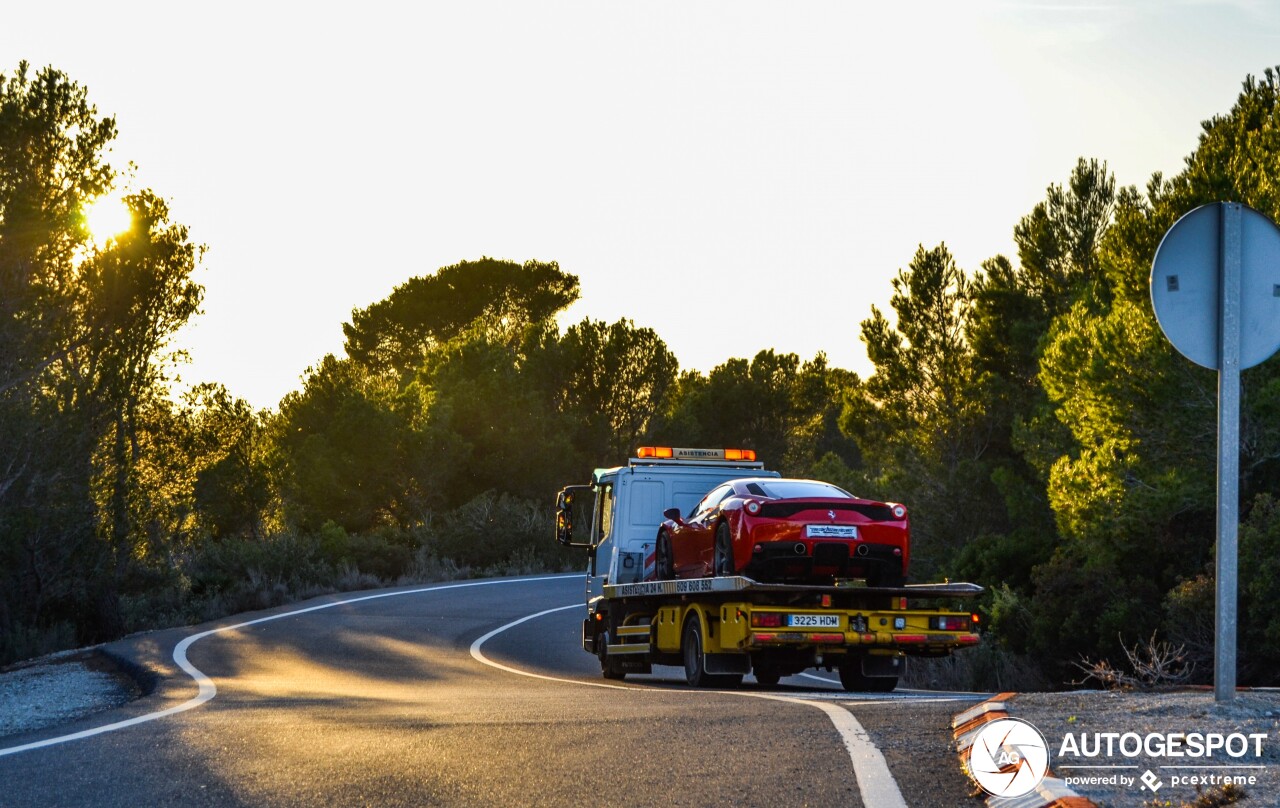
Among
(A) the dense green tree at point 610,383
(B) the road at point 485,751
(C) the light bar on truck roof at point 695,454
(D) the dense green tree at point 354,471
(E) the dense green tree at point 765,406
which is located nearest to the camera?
(B) the road at point 485,751

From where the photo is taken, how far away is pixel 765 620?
13.8 meters

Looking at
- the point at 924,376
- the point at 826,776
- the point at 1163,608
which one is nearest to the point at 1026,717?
the point at 826,776

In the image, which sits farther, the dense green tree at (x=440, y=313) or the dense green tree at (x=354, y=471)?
the dense green tree at (x=440, y=313)

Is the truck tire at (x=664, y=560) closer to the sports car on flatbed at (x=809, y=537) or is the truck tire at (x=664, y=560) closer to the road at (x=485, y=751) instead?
the sports car on flatbed at (x=809, y=537)

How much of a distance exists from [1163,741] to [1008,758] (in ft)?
2.84

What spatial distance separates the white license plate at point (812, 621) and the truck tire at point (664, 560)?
9.18 feet

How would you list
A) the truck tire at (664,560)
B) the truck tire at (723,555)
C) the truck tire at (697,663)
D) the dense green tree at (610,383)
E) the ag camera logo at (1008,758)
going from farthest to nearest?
the dense green tree at (610,383) < the truck tire at (664,560) < the truck tire at (697,663) < the truck tire at (723,555) < the ag camera logo at (1008,758)

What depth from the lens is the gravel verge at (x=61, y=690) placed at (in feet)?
37.8

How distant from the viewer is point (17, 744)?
856 centimetres

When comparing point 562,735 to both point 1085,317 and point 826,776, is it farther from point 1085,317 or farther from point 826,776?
point 1085,317

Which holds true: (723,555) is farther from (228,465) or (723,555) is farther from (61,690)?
(228,465)

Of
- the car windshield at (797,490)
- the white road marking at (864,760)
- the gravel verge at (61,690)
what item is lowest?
the gravel verge at (61,690)

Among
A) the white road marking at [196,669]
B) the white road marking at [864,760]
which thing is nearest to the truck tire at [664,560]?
the white road marking at [196,669]

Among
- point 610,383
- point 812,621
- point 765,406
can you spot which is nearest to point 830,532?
point 812,621
